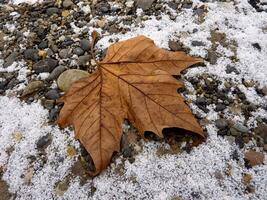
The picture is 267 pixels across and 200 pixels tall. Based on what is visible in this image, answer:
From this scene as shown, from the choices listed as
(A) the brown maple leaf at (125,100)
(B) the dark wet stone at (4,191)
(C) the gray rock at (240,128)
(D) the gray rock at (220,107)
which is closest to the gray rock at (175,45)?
(A) the brown maple leaf at (125,100)

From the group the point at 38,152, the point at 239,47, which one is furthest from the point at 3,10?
the point at 239,47

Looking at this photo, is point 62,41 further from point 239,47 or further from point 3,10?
point 239,47

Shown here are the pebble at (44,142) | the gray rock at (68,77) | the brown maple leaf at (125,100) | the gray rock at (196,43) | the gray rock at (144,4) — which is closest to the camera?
the brown maple leaf at (125,100)

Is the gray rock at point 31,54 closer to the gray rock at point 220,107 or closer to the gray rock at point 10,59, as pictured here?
the gray rock at point 10,59

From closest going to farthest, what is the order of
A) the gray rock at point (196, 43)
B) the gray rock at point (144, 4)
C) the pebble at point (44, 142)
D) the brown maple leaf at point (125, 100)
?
1. the brown maple leaf at point (125, 100)
2. the pebble at point (44, 142)
3. the gray rock at point (196, 43)
4. the gray rock at point (144, 4)

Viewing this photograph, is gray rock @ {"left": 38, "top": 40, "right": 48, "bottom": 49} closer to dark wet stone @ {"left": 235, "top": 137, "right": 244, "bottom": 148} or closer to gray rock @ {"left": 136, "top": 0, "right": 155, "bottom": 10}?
gray rock @ {"left": 136, "top": 0, "right": 155, "bottom": 10}

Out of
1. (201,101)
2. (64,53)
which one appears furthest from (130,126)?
(64,53)
